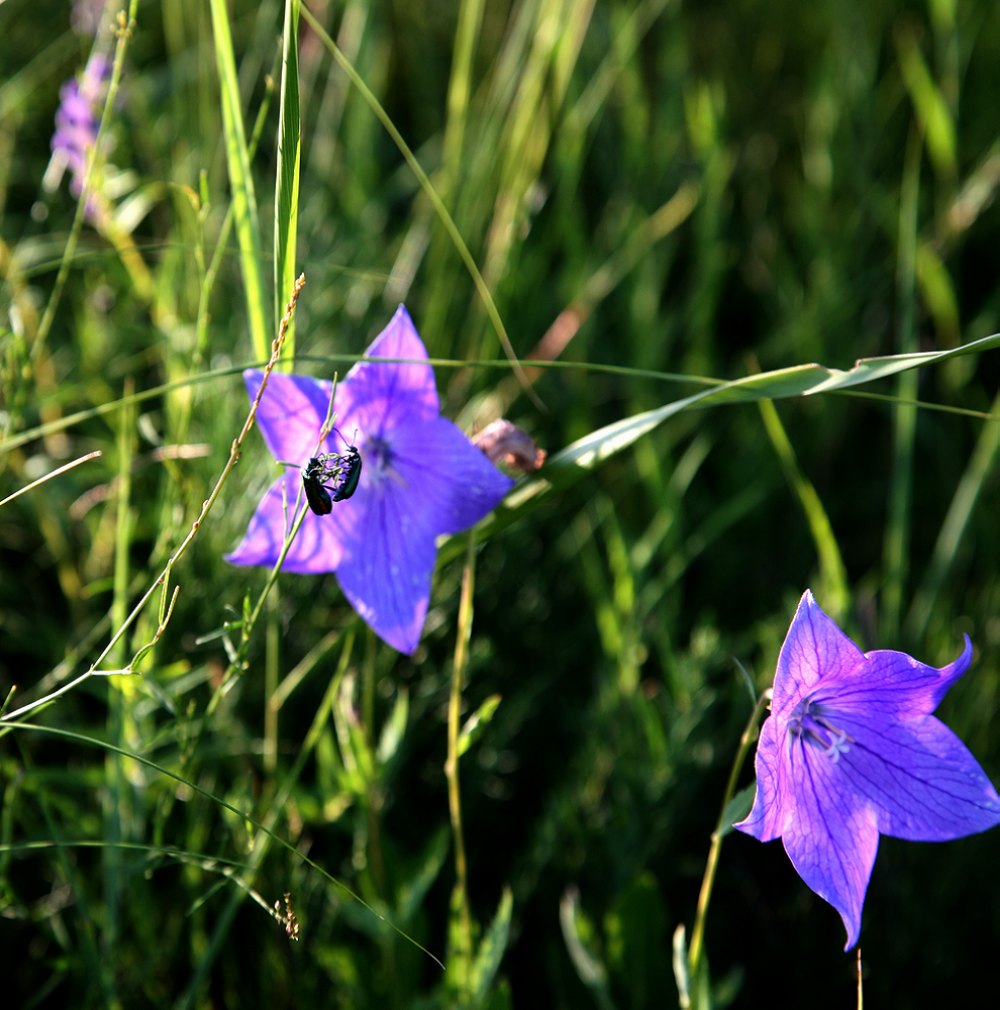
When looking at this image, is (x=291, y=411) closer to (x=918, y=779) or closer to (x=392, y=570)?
(x=392, y=570)

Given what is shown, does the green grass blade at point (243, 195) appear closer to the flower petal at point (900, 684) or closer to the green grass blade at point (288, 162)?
the green grass blade at point (288, 162)

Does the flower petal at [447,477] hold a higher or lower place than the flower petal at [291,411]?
lower

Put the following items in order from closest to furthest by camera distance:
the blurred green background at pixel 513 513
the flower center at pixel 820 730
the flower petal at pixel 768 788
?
the flower petal at pixel 768 788
the flower center at pixel 820 730
the blurred green background at pixel 513 513

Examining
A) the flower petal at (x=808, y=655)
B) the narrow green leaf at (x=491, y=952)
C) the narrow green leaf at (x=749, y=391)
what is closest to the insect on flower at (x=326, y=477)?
the narrow green leaf at (x=749, y=391)

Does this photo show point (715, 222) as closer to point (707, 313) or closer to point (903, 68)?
point (707, 313)

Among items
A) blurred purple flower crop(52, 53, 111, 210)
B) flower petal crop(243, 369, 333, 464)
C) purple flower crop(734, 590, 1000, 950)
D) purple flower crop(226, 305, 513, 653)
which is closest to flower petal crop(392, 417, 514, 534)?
purple flower crop(226, 305, 513, 653)

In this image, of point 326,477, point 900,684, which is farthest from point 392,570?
point 900,684

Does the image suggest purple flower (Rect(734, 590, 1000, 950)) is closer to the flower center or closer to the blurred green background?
the flower center
